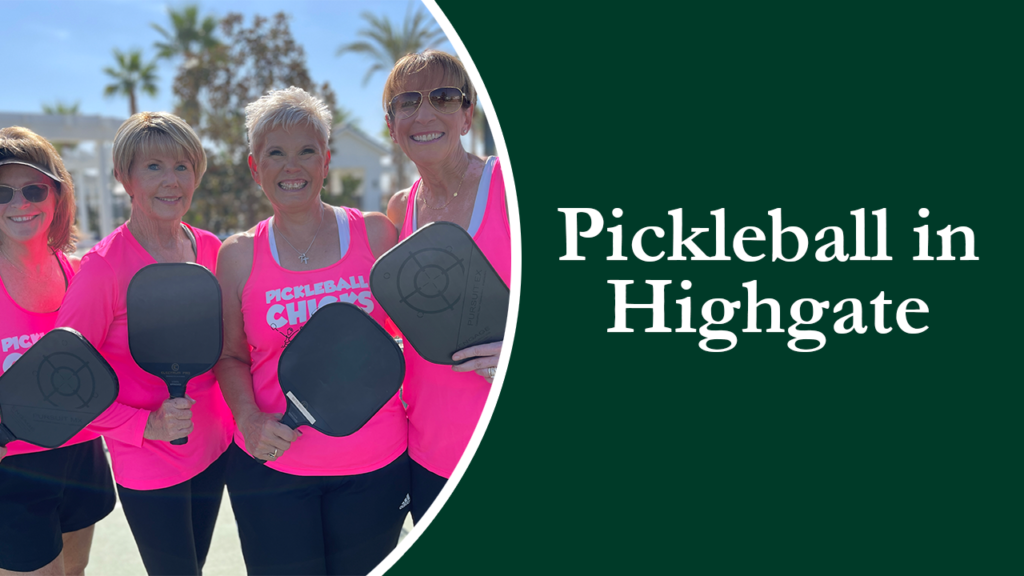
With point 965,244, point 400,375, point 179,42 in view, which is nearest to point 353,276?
point 400,375

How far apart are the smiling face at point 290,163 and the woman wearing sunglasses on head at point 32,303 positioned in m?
0.79

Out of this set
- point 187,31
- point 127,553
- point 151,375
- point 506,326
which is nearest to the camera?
point 506,326

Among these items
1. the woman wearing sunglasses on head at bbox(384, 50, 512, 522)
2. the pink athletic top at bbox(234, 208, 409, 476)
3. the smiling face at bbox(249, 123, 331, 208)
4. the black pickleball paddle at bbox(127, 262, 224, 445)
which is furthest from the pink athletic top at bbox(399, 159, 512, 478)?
the black pickleball paddle at bbox(127, 262, 224, 445)

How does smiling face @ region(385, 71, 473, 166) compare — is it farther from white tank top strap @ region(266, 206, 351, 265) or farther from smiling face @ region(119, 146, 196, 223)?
smiling face @ region(119, 146, 196, 223)

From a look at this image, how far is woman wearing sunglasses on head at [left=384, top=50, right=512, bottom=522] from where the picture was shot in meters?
2.02

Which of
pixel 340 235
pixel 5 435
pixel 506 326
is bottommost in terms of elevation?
pixel 5 435

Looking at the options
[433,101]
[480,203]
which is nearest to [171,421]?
[480,203]

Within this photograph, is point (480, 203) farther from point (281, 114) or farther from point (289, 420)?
point (289, 420)

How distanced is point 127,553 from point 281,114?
273cm

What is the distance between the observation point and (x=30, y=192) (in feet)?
6.98

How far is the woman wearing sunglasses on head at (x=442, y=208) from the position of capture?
2.02 meters

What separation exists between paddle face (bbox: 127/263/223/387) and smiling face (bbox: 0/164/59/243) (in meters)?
0.49

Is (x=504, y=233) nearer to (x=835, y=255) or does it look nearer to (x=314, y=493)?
(x=835, y=255)

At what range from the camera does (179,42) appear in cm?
1688
